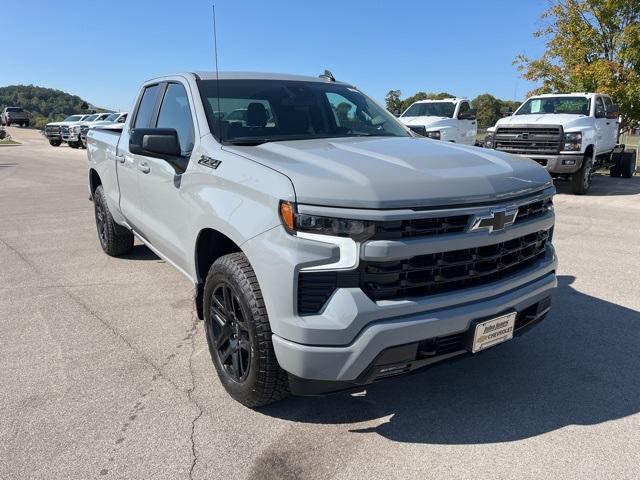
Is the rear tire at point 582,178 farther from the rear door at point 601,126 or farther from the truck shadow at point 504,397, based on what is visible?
the truck shadow at point 504,397

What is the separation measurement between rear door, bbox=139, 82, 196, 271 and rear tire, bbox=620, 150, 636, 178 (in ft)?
44.6

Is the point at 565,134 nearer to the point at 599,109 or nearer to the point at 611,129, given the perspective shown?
the point at 599,109

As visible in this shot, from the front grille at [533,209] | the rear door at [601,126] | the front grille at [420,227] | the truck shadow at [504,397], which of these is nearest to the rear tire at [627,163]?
the rear door at [601,126]

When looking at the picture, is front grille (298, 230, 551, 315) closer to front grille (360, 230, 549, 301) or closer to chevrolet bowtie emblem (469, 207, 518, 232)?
front grille (360, 230, 549, 301)

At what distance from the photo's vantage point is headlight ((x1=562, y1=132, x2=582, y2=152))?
10.8 metres

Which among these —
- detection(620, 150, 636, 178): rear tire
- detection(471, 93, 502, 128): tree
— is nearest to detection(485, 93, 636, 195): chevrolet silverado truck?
detection(620, 150, 636, 178): rear tire

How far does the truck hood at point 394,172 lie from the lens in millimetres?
2398

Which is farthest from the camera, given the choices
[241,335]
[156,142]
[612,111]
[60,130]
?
[60,130]

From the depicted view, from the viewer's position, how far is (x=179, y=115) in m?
3.89

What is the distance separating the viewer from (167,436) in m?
2.76

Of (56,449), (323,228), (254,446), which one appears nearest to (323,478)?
(254,446)

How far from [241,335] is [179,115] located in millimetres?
1857

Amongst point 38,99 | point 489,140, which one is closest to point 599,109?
point 489,140

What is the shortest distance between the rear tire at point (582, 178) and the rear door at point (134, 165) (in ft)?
30.8
